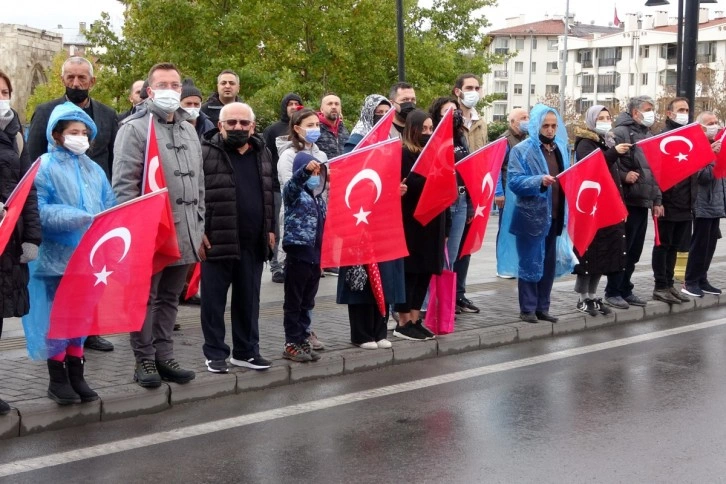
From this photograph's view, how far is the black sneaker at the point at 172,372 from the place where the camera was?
748cm

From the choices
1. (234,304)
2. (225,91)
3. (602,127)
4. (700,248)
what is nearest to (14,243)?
(234,304)

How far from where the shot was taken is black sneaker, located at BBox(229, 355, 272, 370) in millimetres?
8023

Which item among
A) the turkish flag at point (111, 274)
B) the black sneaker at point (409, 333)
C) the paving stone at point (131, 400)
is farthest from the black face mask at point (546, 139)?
the paving stone at point (131, 400)

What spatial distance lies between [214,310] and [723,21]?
11971cm

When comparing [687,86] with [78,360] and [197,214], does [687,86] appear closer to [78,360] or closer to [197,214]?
[197,214]

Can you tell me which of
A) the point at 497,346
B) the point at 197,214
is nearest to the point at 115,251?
the point at 197,214

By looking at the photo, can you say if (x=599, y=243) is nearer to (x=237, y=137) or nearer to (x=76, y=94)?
(x=237, y=137)

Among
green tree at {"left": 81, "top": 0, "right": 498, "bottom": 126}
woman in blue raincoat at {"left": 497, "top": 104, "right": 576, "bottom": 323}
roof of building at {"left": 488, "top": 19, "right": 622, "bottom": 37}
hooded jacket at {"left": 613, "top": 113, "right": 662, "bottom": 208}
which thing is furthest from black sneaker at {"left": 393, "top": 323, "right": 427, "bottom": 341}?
roof of building at {"left": 488, "top": 19, "right": 622, "bottom": 37}

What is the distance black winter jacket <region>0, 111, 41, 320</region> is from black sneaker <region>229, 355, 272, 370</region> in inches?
72.5

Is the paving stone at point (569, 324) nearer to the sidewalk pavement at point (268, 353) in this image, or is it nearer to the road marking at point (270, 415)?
the sidewalk pavement at point (268, 353)

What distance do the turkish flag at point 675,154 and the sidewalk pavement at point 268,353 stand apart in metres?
1.35

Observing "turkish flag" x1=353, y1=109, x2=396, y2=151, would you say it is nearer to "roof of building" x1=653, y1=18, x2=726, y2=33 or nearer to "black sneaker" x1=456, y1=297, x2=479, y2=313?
"black sneaker" x1=456, y1=297, x2=479, y2=313

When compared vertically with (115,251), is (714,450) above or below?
below

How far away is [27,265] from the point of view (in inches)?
265
